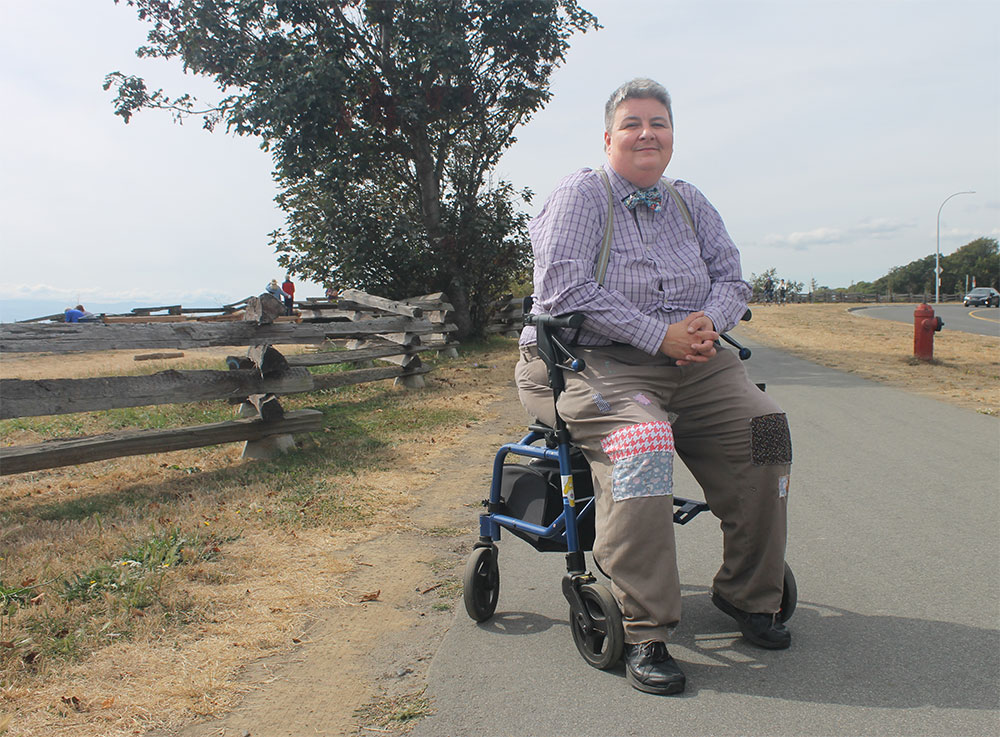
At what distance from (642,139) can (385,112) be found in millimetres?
13731

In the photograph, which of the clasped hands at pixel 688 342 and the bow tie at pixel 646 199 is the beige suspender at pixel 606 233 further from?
the clasped hands at pixel 688 342

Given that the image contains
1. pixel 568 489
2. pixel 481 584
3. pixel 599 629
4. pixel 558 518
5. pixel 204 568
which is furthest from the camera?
pixel 204 568

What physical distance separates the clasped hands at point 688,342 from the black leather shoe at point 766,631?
38.9 inches

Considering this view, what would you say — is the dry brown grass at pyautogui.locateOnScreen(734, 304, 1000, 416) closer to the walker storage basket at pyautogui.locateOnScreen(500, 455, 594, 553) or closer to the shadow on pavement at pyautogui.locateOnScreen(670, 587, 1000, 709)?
the shadow on pavement at pyautogui.locateOnScreen(670, 587, 1000, 709)

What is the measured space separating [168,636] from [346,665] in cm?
80

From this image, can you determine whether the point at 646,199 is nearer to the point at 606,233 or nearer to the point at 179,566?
the point at 606,233

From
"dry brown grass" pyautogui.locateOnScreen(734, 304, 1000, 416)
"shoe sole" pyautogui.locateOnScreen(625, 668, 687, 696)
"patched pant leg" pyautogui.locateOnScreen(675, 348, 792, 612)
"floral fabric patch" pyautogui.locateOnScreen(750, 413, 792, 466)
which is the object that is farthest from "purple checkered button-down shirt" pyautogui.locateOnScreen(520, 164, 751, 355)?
"dry brown grass" pyautogui.locateOnScreen(734, 304, 1000, 416)

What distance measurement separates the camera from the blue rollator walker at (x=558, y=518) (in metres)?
2.90

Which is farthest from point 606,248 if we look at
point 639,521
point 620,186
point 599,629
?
point 599,629

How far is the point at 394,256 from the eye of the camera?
16.8m

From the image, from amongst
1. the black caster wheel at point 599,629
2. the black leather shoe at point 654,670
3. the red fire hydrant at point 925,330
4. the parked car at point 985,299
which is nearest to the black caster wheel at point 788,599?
the black leather shoe at point 654,670

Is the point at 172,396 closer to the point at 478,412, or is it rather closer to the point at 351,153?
the point at 478,412

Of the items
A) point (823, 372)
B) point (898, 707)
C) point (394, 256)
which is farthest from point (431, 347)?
point (898, 707)

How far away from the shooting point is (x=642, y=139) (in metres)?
3.11
